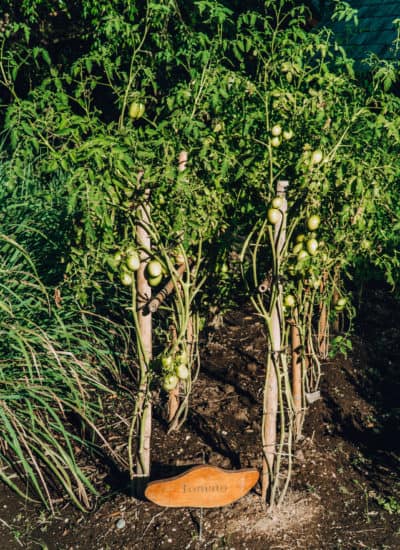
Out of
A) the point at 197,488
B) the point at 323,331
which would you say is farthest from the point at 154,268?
the point at 323,331

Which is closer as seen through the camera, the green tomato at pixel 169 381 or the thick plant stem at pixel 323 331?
the green tomato at pixel 169 381

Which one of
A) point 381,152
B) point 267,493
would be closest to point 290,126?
point 381,152

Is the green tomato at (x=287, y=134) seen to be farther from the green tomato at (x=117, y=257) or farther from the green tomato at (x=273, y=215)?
the green tomato at (x=117, y=257)

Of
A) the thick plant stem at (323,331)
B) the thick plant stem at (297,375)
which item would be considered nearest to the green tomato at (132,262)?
the thick plant stem at (297,375)

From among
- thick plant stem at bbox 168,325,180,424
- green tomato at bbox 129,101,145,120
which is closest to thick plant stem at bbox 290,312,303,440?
thick plant stem at bbox 168,325,180,424

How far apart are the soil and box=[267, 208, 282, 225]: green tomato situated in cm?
139

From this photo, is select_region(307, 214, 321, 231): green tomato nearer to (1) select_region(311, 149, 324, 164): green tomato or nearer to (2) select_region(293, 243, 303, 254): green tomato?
(2) select_region(293, 243, 303, 254): green tomato

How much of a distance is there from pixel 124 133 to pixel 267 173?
2.22ft

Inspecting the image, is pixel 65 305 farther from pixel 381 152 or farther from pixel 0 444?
pixel 381 152

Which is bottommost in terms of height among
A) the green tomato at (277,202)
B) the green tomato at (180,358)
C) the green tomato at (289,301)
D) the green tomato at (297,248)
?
the green tomato at (180,358)

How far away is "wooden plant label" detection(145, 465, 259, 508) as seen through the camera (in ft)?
8.22

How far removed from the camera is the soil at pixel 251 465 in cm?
269

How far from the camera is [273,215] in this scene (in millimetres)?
2516

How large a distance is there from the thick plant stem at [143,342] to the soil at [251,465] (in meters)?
0.25
